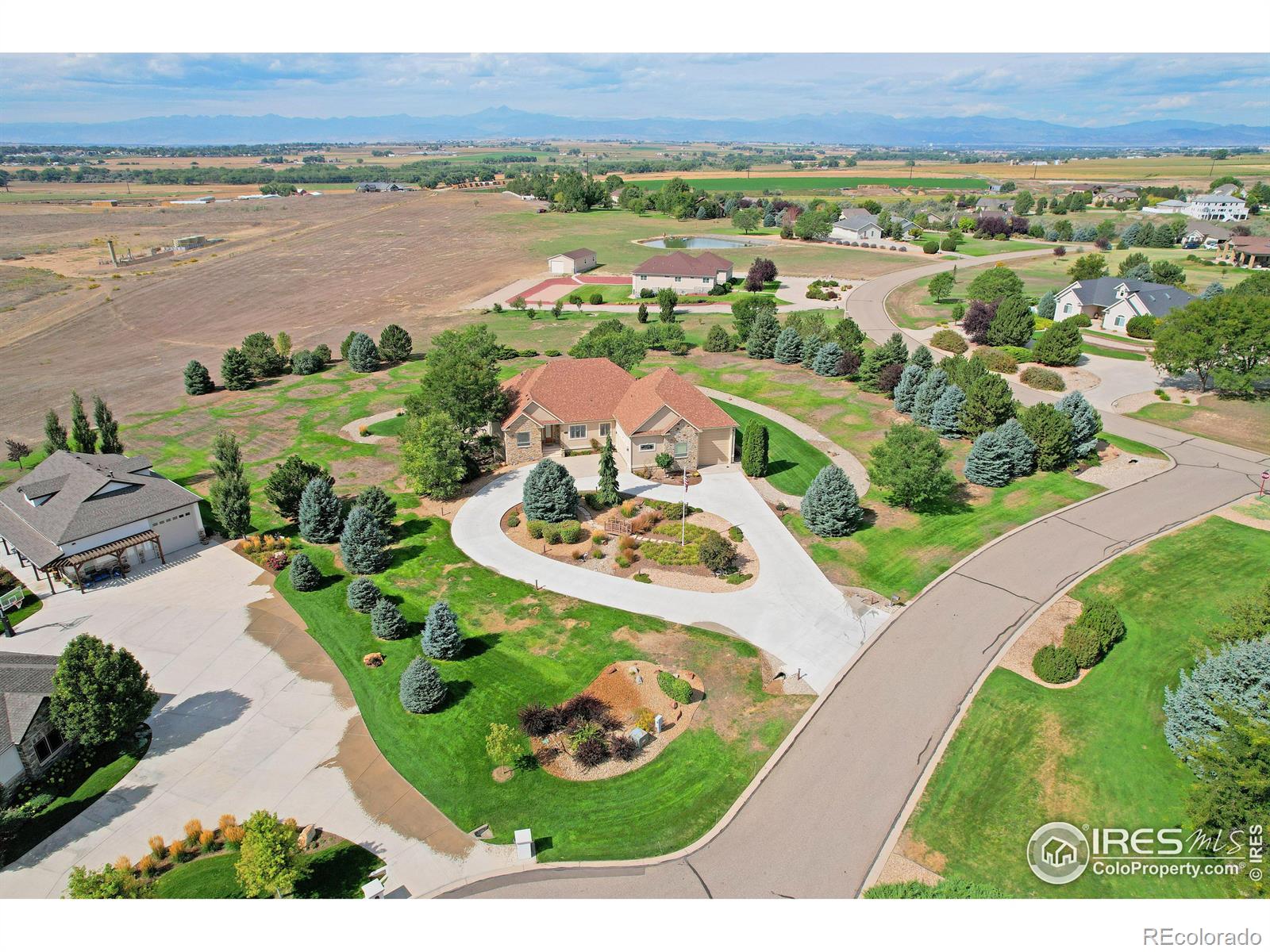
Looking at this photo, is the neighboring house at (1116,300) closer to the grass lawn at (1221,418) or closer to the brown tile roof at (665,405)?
the grass lawn at (1221,418)

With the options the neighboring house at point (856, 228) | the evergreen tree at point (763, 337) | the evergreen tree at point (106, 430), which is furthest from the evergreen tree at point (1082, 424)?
the neighboring house at point (856, 228)

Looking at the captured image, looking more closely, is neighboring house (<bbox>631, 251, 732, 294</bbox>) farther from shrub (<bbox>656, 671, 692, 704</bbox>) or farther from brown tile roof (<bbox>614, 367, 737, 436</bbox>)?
shrub (<bbox>656, 671, 692, 704</bbox>)

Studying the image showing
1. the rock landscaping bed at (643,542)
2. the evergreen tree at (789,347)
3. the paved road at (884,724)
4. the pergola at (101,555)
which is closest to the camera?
the paved road at (884,724)

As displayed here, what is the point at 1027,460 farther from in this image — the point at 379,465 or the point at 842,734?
A: the point at 379,465

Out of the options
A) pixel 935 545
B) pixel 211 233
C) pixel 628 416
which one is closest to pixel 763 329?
pixel 628 416

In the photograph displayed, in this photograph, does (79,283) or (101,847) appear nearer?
(101,847)
